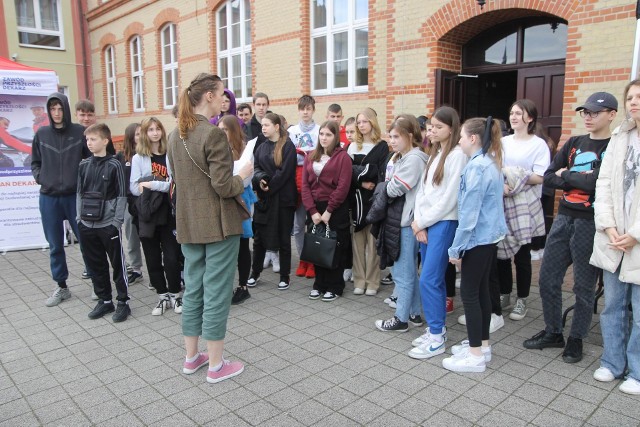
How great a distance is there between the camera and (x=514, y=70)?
7.95 m

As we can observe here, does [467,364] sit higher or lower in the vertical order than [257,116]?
lower

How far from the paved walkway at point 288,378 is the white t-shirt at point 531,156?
140 cm

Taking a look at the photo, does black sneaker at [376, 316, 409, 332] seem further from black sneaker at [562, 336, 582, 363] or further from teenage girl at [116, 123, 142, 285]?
teenage girl at [116, 123, 142, 285]

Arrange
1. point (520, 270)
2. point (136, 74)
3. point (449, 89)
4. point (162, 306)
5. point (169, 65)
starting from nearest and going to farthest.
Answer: point (520, 270)
point (162, 306)
point (449, 89)
point (169, 65)
point (136, 74)

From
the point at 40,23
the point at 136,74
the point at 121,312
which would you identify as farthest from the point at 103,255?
the point at 40,23

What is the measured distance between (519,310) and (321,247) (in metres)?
1.98

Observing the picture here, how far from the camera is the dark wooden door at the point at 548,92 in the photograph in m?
7.27

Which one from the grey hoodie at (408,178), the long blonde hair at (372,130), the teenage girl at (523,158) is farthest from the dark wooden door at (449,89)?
the grey hoodie at (408,178)

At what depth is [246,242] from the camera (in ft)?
17.7

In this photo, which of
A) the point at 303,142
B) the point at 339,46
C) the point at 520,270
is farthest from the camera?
the point at 339,46

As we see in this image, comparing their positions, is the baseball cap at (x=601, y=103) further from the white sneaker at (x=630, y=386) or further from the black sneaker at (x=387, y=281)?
the black sneaker at (x=387, y=281)

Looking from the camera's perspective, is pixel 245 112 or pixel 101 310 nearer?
pixel 101 310

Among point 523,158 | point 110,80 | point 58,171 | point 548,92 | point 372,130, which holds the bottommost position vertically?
point 58,171

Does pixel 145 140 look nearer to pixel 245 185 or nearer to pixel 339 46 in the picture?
pixel 245 185
